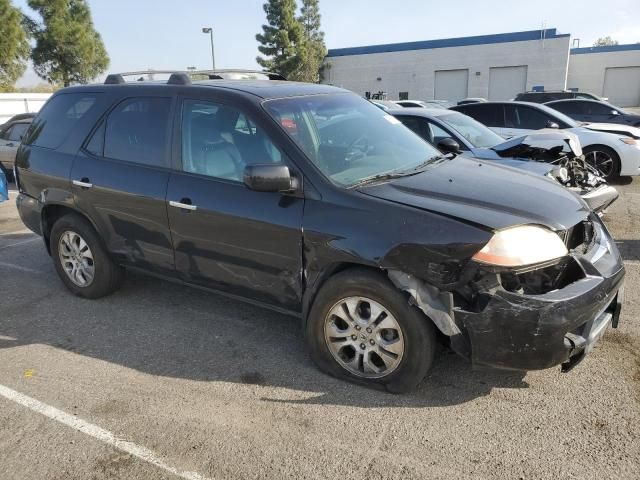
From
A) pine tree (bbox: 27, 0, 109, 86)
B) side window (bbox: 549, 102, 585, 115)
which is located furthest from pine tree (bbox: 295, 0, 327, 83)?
side window (bbox: 549, 102, 585, 115)

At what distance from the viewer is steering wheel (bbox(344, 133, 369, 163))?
354 cm

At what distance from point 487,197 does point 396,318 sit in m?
0.91

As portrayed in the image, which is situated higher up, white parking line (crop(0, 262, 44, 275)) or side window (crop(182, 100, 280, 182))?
side window (crop(182, 100, 280, 182))

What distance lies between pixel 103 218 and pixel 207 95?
142 cm

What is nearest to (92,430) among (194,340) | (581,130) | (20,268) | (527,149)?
(194,340)

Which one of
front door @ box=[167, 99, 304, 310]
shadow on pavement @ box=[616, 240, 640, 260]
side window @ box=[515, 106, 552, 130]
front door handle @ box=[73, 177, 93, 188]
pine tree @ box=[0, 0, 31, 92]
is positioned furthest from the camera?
pine tree @ box=[0, 0, 31, 92]

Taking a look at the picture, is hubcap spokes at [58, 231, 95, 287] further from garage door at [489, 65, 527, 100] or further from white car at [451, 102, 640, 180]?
garage door at [489, 65, 527, 100]

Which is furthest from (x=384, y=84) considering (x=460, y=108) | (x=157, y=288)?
(x=157, y=288)

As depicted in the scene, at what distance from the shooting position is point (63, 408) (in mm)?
3133

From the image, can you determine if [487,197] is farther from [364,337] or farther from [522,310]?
[364,337]

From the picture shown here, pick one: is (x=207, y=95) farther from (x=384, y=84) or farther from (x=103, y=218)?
(x=384, y=84)

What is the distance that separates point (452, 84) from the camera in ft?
159

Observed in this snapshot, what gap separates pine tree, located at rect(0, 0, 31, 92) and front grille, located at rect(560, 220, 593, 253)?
26.4 meters

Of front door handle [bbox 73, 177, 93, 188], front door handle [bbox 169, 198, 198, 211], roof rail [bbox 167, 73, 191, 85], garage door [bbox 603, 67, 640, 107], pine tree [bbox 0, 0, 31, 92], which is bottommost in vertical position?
A: garage door [bbox 603, 67, 640, 107]
